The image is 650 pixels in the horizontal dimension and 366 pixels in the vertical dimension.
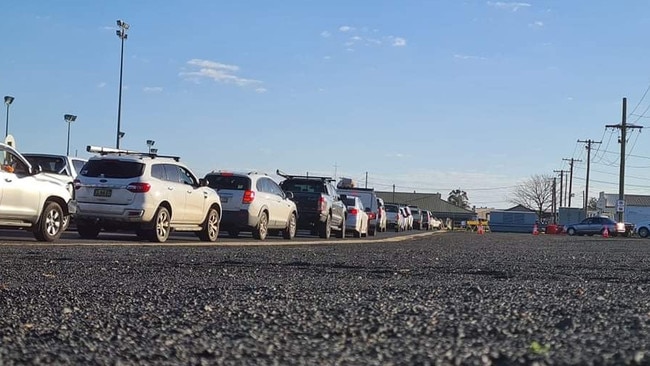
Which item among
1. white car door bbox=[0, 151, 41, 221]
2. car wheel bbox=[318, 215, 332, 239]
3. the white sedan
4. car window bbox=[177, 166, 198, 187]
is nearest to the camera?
white car door bbox=[0, 151, 41, 221]

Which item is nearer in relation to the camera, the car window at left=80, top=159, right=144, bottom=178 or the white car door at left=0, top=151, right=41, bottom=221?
the white car door at left=0, top=151, right=41, bottom=221

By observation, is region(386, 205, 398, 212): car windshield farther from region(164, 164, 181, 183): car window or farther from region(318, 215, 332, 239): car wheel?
region(164, 164, 181, 183): car window

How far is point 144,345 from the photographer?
4.22 meters

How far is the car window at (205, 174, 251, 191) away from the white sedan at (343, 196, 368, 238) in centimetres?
784

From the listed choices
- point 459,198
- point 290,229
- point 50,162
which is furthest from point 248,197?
point 459,198

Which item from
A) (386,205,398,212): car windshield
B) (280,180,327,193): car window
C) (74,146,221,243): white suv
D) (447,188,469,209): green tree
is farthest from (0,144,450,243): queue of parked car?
(447,188,469,209): green tree

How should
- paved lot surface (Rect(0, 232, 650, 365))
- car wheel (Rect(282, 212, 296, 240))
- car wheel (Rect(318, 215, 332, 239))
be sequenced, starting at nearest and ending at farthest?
1. paved lot surface (Rect(0, 232, 650, 365))
2. car wheel (Rect(282, 212, 296, 240))
3. car wheel (Rect(318, 215, 332, 239))

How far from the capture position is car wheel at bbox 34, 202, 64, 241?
555 inches

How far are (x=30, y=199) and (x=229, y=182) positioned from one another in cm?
612

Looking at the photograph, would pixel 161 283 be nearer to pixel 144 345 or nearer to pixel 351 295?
pixel 351 295

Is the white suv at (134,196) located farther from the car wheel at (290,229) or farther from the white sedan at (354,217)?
the white sedan at (354,217)

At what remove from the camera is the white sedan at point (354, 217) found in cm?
2678

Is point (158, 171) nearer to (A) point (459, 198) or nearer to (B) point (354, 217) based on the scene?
(B) point (354, 217)

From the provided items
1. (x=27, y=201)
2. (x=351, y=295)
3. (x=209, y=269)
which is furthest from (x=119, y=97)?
(x=351, y=295)
